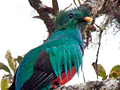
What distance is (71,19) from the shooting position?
4488 millimetres

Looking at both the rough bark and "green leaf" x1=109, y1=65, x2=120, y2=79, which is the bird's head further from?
"green leaf" x1=109, y1=65, x2=120, y2=79

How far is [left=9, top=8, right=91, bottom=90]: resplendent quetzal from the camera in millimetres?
3408

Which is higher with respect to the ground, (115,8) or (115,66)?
(115,8)

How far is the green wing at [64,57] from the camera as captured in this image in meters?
3.60

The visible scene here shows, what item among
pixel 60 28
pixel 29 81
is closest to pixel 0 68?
pixel 60 28

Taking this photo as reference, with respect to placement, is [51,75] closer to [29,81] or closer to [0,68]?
[29,81]

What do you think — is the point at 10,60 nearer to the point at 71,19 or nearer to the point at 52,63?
the point at 71,19

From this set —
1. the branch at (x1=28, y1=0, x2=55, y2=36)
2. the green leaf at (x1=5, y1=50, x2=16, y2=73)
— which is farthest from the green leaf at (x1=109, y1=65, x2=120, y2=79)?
the green leaf at (x1=5, y1=50, x2=16, y2=73)

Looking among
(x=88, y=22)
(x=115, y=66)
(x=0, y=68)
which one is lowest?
(x=115, y=66)

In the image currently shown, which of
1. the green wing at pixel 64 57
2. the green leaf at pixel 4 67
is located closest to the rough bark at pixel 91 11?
the green wing at pixel 64 57

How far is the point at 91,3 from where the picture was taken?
416 cm

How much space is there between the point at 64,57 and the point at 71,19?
0.94m

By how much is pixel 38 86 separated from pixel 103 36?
73.6 inches

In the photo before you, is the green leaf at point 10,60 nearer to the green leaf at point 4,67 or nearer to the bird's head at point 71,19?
the green leaf at point 4,67
